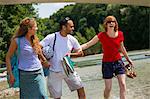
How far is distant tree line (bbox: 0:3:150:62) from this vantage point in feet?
108

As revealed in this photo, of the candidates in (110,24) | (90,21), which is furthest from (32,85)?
(90,21)

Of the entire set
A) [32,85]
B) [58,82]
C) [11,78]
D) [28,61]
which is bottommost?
[58,82]

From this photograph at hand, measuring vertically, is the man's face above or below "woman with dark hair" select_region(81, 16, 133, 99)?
above

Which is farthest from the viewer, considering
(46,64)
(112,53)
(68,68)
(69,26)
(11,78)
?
(112,53)

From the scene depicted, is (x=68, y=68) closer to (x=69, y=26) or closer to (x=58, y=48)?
(x=58, y=48)

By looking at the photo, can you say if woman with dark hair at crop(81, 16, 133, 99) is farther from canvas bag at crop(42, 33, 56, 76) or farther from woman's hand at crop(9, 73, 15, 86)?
woman's hand at crop(9, 73, 15, 86)

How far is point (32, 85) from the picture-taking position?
4.82 m

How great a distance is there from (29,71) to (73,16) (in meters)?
77.8

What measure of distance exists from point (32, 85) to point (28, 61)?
0.99 ft

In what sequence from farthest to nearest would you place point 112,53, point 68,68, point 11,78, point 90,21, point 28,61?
1. point 90,21
2. point 112,53
3. point 68,68
4. point 28,61
5. point 11,78

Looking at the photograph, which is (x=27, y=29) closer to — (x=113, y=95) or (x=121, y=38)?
(x=121, y=38)

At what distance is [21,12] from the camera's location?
34.6 m

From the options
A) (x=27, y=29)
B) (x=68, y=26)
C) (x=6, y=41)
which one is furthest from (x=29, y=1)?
(x=6, y=41)

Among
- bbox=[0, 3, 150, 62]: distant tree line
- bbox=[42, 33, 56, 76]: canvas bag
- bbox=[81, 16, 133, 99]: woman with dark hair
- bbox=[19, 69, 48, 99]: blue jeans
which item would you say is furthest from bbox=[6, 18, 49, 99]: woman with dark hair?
bbox=[0, 3, 150, 62]: distant tree line
